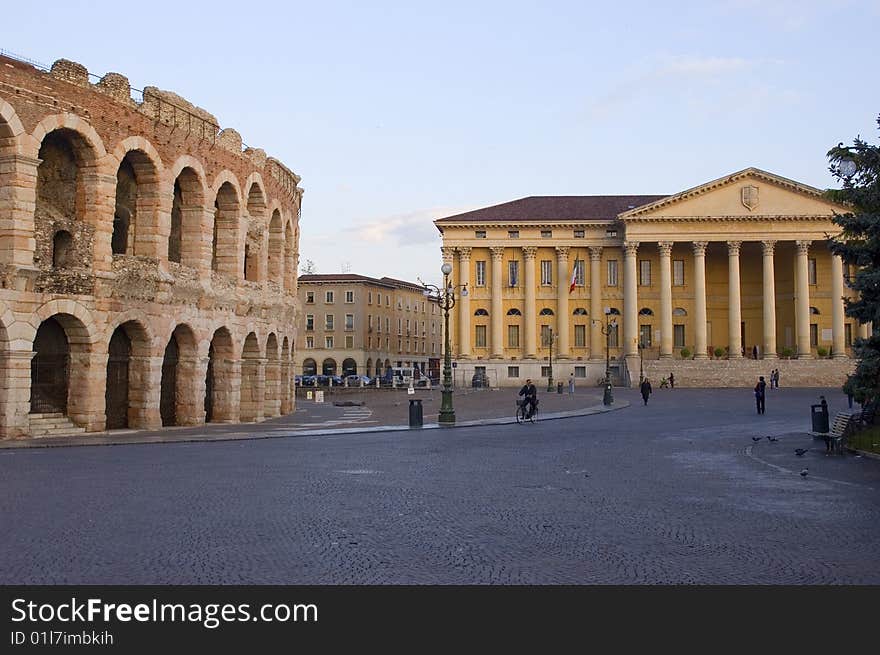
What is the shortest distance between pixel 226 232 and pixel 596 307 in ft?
189

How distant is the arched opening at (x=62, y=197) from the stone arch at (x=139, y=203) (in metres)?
1.81

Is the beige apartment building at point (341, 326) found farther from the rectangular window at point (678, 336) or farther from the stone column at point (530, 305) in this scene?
the rectangular window at point (678, 336)

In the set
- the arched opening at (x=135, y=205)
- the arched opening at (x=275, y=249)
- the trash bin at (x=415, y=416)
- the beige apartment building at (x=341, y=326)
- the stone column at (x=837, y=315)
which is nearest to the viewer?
the arched opening at (x=135, y=205)

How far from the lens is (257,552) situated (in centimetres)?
995

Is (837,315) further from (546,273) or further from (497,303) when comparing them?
(497,303)

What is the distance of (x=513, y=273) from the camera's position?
90812mm

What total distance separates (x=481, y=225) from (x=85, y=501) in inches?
3045

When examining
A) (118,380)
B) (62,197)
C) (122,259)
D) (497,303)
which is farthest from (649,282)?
(62,197)

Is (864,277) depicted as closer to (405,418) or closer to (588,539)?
(588,539)

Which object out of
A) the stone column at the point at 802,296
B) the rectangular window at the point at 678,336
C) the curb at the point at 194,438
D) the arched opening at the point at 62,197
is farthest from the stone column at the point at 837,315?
the arched opening at the point at 62,197

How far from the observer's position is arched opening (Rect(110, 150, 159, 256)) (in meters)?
31.5

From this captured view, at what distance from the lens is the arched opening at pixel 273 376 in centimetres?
4141

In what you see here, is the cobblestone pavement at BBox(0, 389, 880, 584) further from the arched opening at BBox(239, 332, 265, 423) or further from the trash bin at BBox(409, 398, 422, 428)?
the arched opening at BBox(239, 332, 265, 423)
